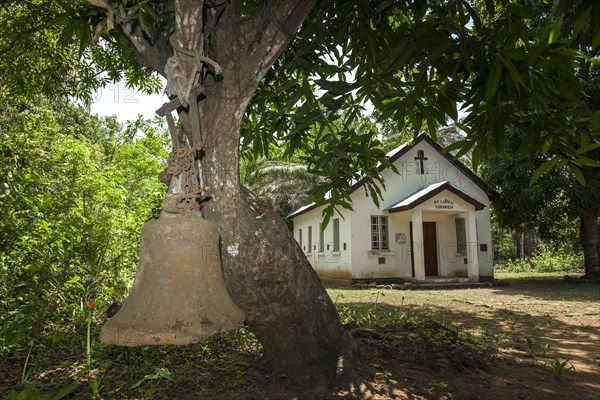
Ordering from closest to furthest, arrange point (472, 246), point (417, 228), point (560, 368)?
1. point (560, 368)
2. point (417, 228)
3. point (472, 246)

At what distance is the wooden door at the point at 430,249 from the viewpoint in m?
20.1

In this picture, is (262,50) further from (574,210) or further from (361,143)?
(574,210)

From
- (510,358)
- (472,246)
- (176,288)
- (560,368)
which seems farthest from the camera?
(472,246)

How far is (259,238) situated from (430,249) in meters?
17.5

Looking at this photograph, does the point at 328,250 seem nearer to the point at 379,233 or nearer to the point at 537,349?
the point at 379,233

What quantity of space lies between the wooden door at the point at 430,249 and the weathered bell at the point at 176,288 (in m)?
18.8

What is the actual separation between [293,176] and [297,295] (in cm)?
3189

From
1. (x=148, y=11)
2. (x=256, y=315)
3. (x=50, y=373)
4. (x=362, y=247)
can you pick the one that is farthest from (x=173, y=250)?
(x=362, y=247)

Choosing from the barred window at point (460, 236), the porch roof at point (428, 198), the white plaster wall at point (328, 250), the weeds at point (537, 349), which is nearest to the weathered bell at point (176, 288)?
the weeds at point (537, 349)

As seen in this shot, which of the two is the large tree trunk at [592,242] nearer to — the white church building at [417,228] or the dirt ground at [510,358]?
the white church building at [417,228]

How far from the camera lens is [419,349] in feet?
17.2

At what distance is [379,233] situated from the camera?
19.2 metres

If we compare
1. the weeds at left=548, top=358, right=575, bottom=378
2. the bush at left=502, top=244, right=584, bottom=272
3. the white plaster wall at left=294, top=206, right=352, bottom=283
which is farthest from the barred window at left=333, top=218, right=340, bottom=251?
the weeds at left=548, top=358, right=575, bottom=378

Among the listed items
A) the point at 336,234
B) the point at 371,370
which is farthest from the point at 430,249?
the point at 371,370
